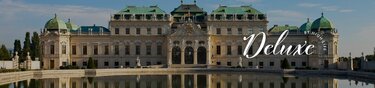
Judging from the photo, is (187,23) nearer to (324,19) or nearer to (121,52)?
(121,52)

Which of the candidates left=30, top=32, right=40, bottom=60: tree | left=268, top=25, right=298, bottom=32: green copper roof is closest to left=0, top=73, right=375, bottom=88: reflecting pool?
left=268, top=25, right=298, bottom=32: green copper roof

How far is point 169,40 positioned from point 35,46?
2108 centimetres

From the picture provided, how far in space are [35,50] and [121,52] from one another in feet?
44.5

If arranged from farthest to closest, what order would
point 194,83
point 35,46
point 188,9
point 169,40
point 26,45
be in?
point 35,46
point 188,9
point 26,45
point 169,40
point 194,83

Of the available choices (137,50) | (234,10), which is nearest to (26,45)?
(137,50)

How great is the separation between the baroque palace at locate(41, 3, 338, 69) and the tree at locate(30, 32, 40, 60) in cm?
460

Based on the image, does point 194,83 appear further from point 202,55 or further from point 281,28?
point 281,28

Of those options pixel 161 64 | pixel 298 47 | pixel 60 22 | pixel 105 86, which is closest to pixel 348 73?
pixel 105 86

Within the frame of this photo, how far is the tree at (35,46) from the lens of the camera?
9261 cm

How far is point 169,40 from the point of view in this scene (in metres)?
86.8

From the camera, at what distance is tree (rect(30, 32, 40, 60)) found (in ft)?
304

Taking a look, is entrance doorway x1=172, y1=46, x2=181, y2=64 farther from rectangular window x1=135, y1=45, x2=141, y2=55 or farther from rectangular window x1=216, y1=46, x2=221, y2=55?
rectangular window x1=216, y1=46, x2=221, y2=55

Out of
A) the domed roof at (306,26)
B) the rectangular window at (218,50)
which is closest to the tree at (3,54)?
the rectangular window at (218,50)

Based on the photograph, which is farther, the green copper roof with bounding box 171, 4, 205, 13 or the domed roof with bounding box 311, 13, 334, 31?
the green copper roof with bounding box 171, 4, 205, 13
